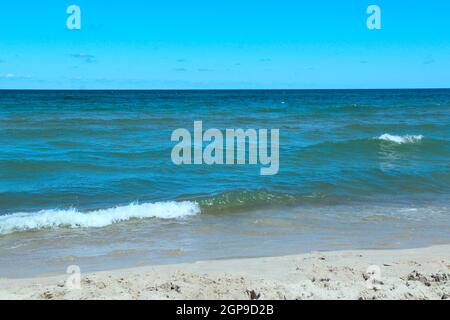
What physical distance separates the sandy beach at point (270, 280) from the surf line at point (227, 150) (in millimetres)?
6869

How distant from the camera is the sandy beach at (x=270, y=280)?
5215 mm

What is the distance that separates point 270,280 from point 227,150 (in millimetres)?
12006

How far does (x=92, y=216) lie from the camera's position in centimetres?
909

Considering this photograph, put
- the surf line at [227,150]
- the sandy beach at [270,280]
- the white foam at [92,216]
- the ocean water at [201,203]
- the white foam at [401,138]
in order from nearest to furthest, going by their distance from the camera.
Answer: the sandy beach at [270,280], the ocean water at [201,203], the white foam at [92,216], the surf line at [227,150], the white foam at [401,138]

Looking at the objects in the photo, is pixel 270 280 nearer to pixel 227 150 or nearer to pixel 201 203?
pixel 201 203

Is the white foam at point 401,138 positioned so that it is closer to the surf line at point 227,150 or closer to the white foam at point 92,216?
the surf line at point 227,150

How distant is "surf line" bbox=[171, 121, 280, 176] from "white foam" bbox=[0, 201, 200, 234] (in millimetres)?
4062

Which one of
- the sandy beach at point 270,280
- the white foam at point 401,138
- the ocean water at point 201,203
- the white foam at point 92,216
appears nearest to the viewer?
the sandy beach at point 270,280

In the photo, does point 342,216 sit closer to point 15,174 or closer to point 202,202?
point 202,202

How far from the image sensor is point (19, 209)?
9.99m

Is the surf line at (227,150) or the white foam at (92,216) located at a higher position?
the surf line at (227,150)

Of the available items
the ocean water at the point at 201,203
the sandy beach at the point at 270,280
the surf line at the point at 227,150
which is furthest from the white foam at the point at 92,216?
the surf line at the point at 227,150

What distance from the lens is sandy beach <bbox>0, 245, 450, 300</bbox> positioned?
5.21 m

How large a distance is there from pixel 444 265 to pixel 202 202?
5008 millimetres
